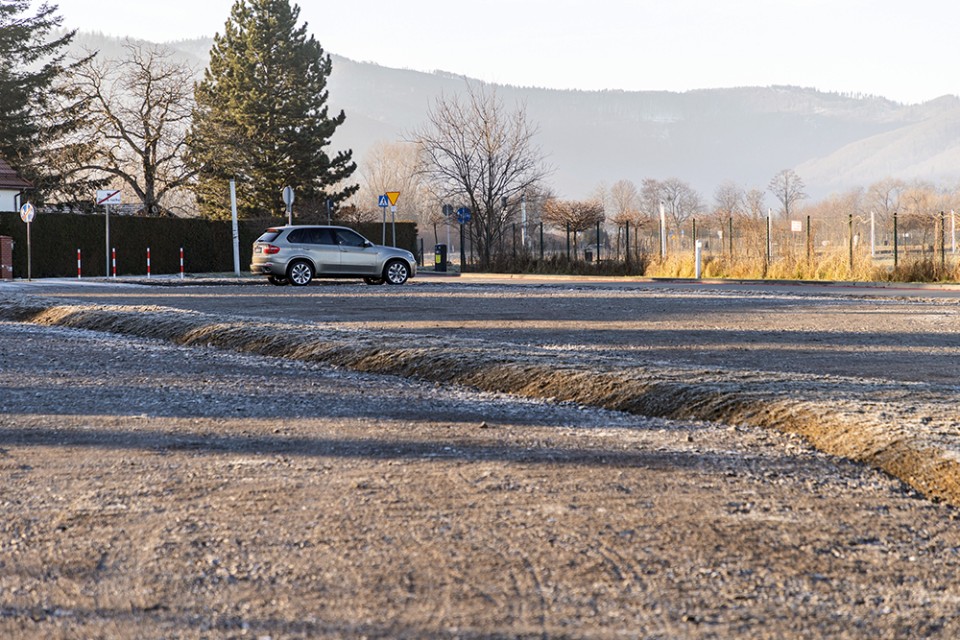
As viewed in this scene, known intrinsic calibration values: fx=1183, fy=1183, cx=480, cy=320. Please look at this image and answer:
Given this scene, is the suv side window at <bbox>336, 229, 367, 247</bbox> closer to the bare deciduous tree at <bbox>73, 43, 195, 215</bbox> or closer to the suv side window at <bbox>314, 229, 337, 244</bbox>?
the suv side window at <bbox>314, 229, 337, 244</bbox>

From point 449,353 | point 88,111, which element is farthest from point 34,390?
point 88,111

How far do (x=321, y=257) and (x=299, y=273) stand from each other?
26.6 inches

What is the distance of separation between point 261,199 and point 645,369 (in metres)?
56.7

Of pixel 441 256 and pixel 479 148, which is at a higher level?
pixel 479 148

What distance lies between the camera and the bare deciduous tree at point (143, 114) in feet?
168

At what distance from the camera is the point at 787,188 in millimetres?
125562

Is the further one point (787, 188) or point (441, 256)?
point (787, 188)

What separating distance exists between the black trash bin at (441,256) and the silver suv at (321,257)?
37.8 feet

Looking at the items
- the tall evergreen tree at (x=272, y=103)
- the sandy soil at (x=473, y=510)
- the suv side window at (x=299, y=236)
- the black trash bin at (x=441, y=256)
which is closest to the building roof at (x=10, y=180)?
the tall evergreen tree at (x=272, y=103)

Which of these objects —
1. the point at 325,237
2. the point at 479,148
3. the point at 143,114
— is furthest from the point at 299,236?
the point at 143,114

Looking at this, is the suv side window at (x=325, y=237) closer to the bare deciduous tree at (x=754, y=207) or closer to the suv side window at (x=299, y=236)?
the suv side window at (x=299, y=236)

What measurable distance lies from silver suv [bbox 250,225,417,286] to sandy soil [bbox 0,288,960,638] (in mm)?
19766

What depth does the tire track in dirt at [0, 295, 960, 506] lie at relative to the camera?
605 cm

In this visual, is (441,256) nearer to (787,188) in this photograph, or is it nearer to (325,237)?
(325,237)
